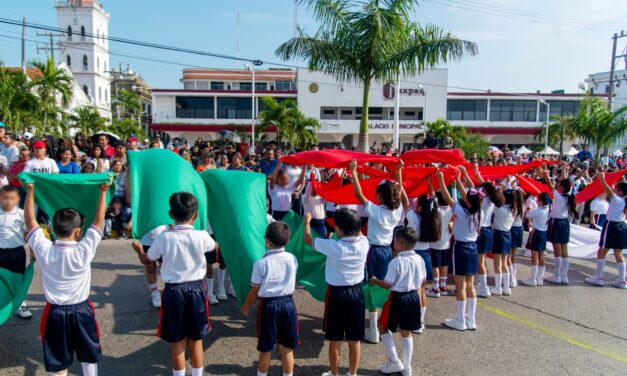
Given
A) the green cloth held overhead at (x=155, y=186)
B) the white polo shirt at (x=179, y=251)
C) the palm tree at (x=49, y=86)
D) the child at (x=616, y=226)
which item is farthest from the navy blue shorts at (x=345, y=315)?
the palm tree at (x=49, y=86)

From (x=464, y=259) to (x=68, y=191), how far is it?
4.81 meters

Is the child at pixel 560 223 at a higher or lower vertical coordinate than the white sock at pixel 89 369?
higher

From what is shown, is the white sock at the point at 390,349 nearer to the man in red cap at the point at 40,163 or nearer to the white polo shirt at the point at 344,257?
the white polo shirt at the point at 344,257

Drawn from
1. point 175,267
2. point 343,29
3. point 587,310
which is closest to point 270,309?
point 175,267

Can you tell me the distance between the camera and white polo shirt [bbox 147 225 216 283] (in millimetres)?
3904

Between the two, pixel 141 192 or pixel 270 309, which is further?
pixel 141 192

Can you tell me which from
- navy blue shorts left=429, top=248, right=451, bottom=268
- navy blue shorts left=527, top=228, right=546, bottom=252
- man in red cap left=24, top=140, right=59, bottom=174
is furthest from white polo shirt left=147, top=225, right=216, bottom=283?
navy blue shorts left=527, top=228, right=546, bottom=252

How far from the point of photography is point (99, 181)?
4.74 metres

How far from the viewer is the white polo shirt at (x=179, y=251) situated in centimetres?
390

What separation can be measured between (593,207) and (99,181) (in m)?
10.6

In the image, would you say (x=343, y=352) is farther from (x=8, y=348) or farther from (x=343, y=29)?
(x=343, y=29)

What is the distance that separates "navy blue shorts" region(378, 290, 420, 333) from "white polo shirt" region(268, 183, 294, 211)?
123 inches

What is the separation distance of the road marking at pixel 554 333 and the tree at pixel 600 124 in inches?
630

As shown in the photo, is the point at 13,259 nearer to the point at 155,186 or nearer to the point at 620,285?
the point at 155,186
